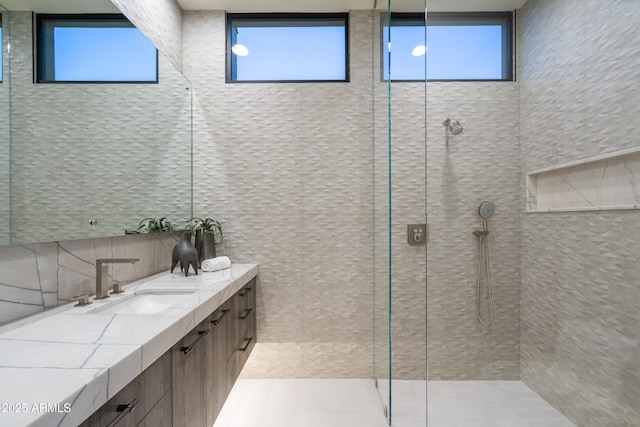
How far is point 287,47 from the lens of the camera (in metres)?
2.46

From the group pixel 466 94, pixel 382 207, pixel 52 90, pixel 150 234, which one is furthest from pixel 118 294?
pixel 466 94

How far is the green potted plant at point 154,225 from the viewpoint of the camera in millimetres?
1839

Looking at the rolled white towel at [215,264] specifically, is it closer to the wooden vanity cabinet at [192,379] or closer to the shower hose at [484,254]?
the wooden vanity cabinet at [192,379]

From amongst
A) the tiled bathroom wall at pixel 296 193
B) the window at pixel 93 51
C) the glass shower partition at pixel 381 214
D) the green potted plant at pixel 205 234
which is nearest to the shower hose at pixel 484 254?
the glass shower partition at pixel 381 214

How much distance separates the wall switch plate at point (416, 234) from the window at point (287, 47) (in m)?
1.37

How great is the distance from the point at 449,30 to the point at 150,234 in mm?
2186

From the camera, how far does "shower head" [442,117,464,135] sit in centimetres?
175

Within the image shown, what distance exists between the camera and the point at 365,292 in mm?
2355

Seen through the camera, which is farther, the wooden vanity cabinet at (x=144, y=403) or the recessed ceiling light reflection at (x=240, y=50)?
the recessed ceiling light reflection at (x=240, y=50)

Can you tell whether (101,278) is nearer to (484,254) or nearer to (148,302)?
(148,302)

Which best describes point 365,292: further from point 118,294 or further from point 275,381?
point 118,294

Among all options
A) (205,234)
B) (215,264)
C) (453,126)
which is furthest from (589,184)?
(205,234)

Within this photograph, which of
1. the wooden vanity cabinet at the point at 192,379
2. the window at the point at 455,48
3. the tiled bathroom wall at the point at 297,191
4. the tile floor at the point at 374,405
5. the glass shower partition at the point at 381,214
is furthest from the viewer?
the tiled bathroom wall at the point at 297,191

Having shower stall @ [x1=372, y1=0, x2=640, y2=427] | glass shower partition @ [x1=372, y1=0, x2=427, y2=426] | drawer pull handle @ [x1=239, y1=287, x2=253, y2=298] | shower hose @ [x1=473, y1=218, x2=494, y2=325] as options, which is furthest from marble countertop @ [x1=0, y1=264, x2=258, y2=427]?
shower hose @ [x1=473, y1=218, x2=494, y2=325]
